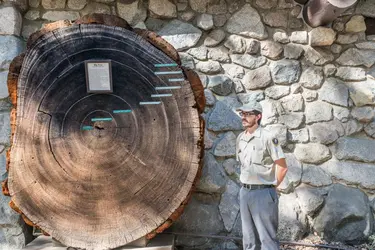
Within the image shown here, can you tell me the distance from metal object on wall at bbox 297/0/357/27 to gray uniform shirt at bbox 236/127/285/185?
0.98m

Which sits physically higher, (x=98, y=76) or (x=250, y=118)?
(x=98, y=76)

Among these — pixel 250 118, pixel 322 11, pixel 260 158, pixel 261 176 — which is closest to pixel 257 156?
pixel 260 158

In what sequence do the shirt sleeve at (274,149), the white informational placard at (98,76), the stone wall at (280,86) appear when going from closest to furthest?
the shirt sleeve at (274,149), the white informational placard at (98,76), the stone wall at (280,86)

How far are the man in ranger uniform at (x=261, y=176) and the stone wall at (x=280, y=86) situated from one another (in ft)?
1.98

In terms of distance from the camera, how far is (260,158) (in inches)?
76.8

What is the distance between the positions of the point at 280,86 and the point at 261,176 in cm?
98

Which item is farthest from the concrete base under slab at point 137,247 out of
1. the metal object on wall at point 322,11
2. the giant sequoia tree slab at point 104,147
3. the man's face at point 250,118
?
the metal object on wall at point 322,11

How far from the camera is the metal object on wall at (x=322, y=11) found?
6.89ft

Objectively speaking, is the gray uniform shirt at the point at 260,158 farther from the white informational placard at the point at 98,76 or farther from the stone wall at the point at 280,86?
the white informational placard at the point at 98,76

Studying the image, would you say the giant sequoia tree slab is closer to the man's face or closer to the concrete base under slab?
the concrete base under slab

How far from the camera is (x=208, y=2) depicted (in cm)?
266

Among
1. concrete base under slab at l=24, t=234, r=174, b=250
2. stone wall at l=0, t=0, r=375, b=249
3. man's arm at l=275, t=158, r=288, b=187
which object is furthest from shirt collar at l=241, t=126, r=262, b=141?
concrete base under slab at l=24, t=234, r=174, b=250

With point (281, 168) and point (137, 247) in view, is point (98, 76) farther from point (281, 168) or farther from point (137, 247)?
point (281, 168)

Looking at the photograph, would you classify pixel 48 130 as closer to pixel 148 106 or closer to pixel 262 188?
pixel 148 106
